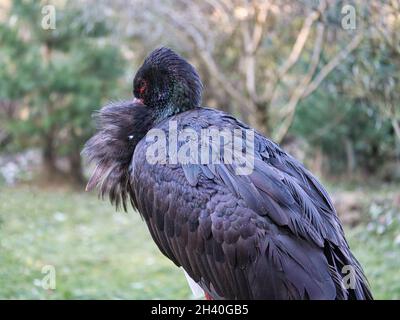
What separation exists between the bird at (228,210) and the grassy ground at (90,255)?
183cm

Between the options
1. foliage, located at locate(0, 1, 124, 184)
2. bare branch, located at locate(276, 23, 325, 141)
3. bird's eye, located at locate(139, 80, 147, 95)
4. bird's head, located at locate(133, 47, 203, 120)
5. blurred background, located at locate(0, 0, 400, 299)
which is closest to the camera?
bird's head, located at locate(133, 47, 203, 120)

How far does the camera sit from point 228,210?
3273 mm

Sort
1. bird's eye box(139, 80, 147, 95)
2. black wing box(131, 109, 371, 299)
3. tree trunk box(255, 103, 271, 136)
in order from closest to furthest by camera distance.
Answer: black wing box(131, 109, 371, 299), bird's eye box(139, 80, 147, 95), tree trunk box(255, 103, 271, 136)

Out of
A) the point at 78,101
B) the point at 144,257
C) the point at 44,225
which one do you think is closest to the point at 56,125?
the point at 78,101

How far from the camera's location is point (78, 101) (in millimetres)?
12453

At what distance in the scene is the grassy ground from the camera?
609 cm

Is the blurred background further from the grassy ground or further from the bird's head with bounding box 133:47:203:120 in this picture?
the bird's head with bounding box 133:47:203:120

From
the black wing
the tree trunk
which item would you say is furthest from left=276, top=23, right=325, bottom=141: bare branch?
the black wing

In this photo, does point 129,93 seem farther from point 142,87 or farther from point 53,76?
point 142,87

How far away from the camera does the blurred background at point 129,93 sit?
6.55 m

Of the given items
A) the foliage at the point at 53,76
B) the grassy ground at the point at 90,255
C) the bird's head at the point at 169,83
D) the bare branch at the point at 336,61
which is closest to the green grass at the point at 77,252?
the grassy ground at the point at 90,255
